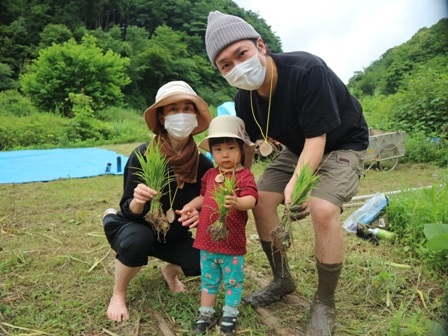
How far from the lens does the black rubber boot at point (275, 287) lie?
2793 millimetres

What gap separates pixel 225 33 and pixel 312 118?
0.73 metres

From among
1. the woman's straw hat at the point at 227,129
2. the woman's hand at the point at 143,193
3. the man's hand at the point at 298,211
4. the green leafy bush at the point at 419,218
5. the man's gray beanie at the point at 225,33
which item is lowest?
the green leafy bush at the point at 419,218

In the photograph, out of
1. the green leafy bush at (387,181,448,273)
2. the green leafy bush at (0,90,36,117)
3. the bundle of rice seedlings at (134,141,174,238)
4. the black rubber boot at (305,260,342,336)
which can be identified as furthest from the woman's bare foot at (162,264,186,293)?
the green leafy bush at (0,90,36,117)

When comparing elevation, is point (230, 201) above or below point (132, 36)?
below

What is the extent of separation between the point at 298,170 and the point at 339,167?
0.38 metres

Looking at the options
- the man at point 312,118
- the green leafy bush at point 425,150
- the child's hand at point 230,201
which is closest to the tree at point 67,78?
the green leafy bush at point 425,150

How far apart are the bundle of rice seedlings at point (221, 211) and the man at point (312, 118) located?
0.35m

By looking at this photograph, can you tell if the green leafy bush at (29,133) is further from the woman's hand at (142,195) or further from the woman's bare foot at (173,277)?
the woman's hand at (142,195)

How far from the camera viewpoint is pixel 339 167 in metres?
2.46

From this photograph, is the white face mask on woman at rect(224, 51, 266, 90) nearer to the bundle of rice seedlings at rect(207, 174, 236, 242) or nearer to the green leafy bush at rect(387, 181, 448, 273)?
the bundle of rice seedlings at rect(207, 174, 236, 242)

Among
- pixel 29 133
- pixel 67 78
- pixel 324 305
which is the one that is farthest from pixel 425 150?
pixel 67 78

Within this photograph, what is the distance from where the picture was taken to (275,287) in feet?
9.23

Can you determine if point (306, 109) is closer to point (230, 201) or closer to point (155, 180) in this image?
Answer: point (230, 201)

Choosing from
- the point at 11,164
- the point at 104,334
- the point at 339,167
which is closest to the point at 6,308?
the point at 104,334
